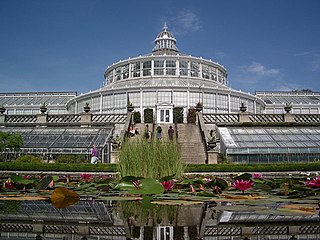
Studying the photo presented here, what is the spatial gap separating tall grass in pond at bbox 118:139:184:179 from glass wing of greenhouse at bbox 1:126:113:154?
1635cm

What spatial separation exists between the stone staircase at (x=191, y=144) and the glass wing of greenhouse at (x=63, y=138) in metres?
5.23

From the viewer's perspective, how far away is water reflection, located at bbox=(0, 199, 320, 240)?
88.1 inches

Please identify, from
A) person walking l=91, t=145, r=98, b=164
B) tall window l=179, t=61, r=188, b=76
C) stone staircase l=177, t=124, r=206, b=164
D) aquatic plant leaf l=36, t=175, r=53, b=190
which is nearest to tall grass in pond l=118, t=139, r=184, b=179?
aquatic plant leaf l=36, t=175, r=53, b=190

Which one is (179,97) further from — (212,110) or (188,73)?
(188,73)

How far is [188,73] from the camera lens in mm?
42000

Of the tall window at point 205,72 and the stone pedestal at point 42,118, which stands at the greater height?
the tall window at point 205,72

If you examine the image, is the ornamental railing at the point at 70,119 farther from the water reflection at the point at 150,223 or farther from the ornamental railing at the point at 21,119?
the water reflection at the point at 150,223

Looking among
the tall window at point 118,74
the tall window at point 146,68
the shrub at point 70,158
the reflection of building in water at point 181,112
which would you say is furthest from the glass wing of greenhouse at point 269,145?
the tall window at point 118,74

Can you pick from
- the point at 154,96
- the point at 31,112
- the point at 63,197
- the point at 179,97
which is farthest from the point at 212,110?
the point at 63,197

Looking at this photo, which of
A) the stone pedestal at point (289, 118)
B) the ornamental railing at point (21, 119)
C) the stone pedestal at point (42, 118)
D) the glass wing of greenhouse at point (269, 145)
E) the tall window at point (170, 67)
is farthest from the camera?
the tall window at point (170, 67)

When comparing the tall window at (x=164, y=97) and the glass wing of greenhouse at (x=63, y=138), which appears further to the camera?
the tall window at (x=164, y=97)

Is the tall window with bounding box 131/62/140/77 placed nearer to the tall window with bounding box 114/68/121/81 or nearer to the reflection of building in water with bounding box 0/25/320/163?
the reflection of building in water with bounding box 0/25/320/163

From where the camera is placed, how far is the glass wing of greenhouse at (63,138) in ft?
74.4

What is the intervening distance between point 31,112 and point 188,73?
22005mm
